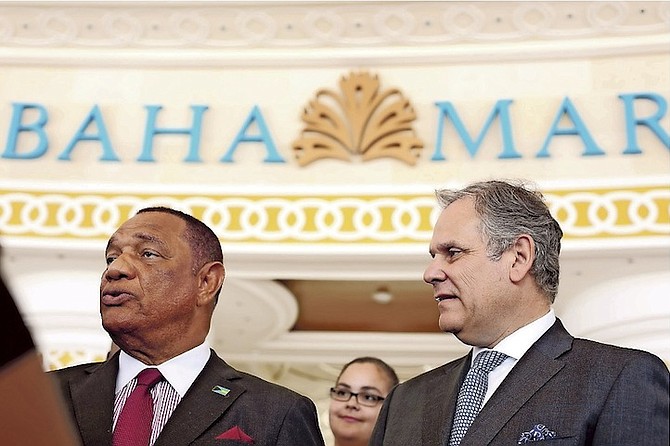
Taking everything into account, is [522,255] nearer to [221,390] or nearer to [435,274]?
[435,274]

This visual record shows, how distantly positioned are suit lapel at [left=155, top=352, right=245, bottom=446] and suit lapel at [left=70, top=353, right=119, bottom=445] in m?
0.14

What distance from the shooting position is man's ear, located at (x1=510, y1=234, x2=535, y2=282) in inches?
99.6

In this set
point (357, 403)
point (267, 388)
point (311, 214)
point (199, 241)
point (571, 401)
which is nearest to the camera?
point (571, 401)

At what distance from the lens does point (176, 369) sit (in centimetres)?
247

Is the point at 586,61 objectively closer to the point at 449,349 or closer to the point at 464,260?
the point at 449,349

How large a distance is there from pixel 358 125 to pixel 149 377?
666 cm

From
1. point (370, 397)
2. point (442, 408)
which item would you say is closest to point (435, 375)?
point (442, 408)

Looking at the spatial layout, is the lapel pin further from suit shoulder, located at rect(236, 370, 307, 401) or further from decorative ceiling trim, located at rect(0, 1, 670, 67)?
decorative ceiling trim, located at rect(0, 1, 670, 67)

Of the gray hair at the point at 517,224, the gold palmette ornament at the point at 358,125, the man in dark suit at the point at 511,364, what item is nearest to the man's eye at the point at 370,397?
the man in dark suit at the point at 511,364

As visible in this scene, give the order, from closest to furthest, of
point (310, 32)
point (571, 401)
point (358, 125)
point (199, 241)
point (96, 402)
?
point (571, 401) → point (96, 402) → point (199, 241) → point (358, 125) → point (310, 32)

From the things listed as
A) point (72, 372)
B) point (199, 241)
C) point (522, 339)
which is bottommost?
point (72, 372)

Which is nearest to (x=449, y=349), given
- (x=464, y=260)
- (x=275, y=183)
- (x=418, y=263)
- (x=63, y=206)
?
(x=418, y=263)

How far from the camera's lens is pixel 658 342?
810 cm

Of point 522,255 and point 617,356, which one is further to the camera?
point 522,255
